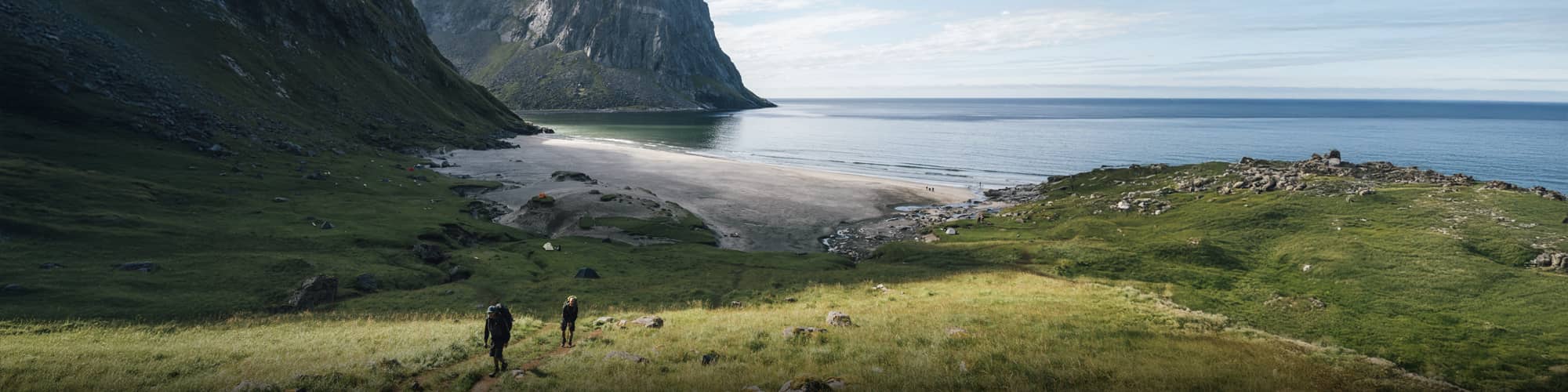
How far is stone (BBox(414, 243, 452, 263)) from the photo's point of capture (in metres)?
46.0

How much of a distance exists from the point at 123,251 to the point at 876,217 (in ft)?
209

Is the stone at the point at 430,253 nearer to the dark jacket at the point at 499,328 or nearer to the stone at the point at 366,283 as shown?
the stone at the point at 366,283

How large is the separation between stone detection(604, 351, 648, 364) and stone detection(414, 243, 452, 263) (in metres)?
29.6

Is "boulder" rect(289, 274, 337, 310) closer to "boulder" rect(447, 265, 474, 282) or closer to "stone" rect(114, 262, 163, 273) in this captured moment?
"boulder" rect(447, 265, 474, 282)

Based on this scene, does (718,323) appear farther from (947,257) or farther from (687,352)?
(947,257)

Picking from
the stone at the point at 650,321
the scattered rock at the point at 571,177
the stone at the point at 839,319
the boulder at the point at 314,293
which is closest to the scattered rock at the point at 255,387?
the stone at the point at 650,321

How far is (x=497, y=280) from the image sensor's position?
137 ft

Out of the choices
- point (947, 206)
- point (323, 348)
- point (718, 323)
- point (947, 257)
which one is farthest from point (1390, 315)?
point (947, 206)

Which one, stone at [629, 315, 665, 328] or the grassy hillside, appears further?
stone at [629, 315, 665, 328]

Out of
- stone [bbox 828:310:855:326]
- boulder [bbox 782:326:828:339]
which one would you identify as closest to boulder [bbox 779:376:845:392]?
boulder [bbox 782:326:828:339]

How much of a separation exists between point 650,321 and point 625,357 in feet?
23.6

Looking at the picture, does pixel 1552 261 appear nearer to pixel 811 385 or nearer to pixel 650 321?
pixel 811 385

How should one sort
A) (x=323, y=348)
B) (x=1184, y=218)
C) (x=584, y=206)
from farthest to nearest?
1. (x=584, y=206)
2. (x=1184, y=218)
3. (x=323, y=348)

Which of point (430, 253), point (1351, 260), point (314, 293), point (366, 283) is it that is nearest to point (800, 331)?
point (314, 293)
